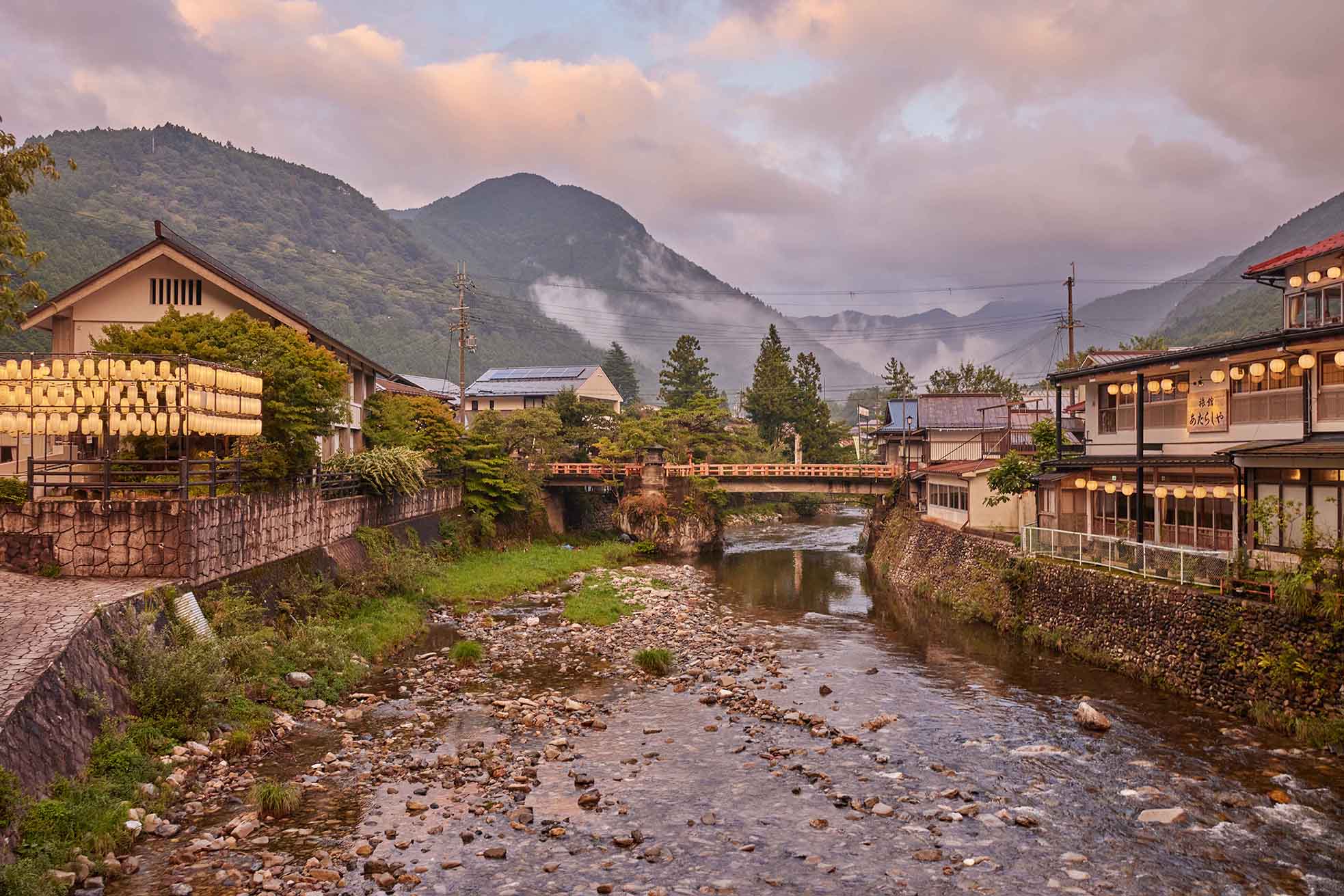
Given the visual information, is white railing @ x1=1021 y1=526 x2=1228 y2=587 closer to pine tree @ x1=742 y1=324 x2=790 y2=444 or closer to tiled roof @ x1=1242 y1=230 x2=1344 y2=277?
tiled roof @ x1=1242 y1=230 x2=1344 y2=277

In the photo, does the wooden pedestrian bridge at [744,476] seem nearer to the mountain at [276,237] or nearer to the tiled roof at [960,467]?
the tiled roof at [960,467]

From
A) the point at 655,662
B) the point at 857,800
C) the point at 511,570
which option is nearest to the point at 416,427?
the point at 511,570

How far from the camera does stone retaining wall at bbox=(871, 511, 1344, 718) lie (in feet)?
56.1

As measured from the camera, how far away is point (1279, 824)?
13102 millimetres

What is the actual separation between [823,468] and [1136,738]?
37.5 m

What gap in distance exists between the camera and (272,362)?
1074 inches

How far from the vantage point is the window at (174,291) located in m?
33.0

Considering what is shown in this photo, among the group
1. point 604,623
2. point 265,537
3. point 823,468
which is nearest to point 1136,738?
point 604,623

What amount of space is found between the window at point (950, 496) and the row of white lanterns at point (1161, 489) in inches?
282

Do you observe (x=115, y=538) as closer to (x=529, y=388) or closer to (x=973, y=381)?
(x=529, y=388)

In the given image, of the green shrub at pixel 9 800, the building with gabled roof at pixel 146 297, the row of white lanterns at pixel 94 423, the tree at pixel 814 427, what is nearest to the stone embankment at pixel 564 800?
the green shrub at pixel 9 800

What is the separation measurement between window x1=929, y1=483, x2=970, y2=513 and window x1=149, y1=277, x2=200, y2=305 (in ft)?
113

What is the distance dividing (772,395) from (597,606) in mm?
49936

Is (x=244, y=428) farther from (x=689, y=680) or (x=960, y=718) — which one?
(x=960, y=718)
